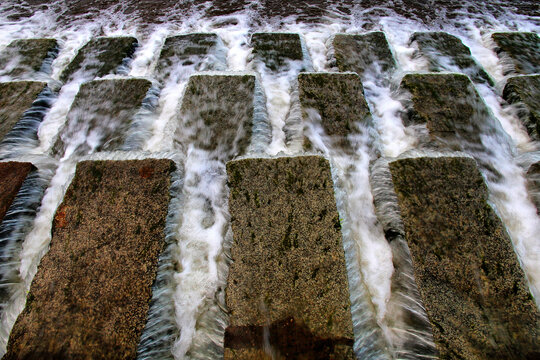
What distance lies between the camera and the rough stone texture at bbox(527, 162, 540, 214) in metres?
1.40

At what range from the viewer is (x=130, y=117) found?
166 centimetres

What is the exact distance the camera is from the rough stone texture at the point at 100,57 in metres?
2.04

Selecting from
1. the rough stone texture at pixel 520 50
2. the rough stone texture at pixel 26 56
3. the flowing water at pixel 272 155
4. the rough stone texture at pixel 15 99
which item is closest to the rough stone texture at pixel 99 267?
the flowing water at pixel 272 155

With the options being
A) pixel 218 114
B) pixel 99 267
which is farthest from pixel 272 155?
pixel 99 267

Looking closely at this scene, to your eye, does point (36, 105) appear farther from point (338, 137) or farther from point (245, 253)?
point (338, 137)

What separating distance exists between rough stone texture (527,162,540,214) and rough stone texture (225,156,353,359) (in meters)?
0.99

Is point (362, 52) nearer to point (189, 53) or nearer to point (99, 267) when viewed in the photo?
point (189, 53)

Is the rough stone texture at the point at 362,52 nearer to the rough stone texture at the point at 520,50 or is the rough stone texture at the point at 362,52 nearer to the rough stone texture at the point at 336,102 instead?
the rough stone texture at the point at 336,102

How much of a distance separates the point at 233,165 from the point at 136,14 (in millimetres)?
2281

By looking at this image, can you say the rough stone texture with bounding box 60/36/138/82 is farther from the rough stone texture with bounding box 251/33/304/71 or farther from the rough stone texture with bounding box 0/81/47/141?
the rough stone texture with bounding box 251/33/304/71

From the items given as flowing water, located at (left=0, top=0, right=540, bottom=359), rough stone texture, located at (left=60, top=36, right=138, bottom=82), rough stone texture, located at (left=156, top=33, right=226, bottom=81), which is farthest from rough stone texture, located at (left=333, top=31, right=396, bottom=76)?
rough stone texture, located at (left=60, top=36, right=138, bottom=82)

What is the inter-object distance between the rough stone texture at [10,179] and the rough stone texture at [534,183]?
2396mm

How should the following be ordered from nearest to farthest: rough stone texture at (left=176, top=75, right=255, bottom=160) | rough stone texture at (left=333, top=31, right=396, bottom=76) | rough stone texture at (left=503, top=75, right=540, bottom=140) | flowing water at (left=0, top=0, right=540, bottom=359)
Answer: flowing water at (left=0, top=0, right=540, bottom=359) < rough stone texture at (left=176, top=75, right=255, bottom=160) < rough stone texture at (left=503, top=75, right=540, bottom=140) < rough stone texture at (left=333, top=31, right=396, bottom=76)

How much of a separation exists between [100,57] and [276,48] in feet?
4.08
